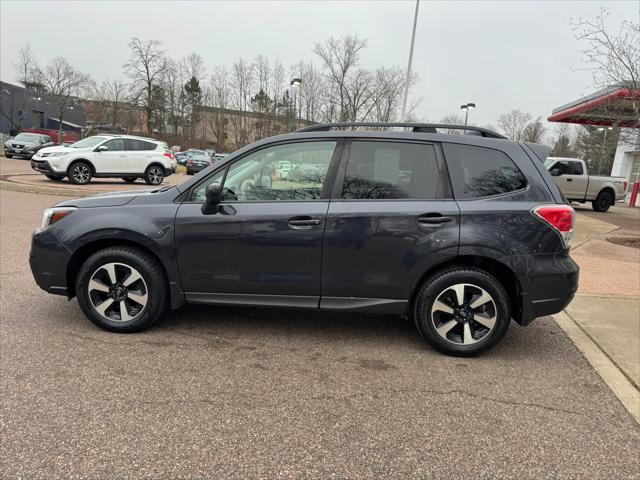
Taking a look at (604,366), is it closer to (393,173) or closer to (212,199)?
(393,173)

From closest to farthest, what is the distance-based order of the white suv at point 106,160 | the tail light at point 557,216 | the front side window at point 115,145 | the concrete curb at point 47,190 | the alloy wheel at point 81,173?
1. the tail light at point 557,216
2. the concrete curb at point 47,190
3. the white suv at point 106,160
4. the alloy wheel at point 81,173
5. the front side window at point 115,145

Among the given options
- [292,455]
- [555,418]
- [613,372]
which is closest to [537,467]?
[555,418]

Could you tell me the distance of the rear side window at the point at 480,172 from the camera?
3.69 meters

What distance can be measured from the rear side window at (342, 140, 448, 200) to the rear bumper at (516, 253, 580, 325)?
925 millimetres

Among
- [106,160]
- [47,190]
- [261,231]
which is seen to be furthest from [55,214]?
[106,160]

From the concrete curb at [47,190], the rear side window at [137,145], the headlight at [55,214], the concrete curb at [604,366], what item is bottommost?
the concrete curb at [604,366]

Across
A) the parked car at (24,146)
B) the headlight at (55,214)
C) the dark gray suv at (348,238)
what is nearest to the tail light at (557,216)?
the dark gray suv at (348,238)

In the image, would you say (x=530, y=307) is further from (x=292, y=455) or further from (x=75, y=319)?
(x=75, y=319)

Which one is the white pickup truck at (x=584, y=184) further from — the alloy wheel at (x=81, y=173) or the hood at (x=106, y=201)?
the hood at (x=106, y=201)

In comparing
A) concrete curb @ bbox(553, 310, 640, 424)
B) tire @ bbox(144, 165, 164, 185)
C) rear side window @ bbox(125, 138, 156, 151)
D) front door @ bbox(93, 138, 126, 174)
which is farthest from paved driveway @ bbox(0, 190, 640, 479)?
rear side window @ bbox(125, 138, 156, 151)

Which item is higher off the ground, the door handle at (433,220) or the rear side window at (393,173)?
the rear side window at (393,173)

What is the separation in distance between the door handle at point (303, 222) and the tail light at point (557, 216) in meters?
1.69

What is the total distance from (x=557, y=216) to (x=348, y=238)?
5.34 feet

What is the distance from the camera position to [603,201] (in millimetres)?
18969
